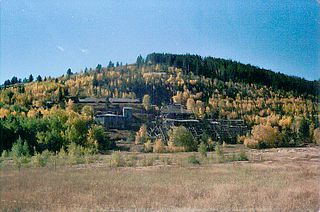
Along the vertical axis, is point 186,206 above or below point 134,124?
below

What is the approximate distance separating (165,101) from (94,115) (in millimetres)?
1505

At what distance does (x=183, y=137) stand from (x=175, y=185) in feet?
4.05

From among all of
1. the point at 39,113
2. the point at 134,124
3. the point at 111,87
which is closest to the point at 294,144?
the point at 134,124

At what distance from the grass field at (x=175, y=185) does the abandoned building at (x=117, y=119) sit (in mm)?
688

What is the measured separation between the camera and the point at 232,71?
27.7 feet

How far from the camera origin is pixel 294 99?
28.3 ft

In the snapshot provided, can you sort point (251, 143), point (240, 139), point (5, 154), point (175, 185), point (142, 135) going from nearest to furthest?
point (175, 185)
point (5, 154)
point (142, 135)
point (251, 143)
point (240, 139)

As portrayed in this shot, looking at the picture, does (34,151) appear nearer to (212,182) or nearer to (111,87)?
(111,87)

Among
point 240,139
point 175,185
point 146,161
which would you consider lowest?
point 175,185

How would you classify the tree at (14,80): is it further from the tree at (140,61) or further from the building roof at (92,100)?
the tree at (140,61)

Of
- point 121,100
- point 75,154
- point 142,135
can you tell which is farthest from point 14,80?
point 142,135

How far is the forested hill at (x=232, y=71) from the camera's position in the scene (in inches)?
311

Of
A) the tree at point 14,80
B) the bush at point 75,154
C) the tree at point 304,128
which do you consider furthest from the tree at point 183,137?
the tree at point 14,80

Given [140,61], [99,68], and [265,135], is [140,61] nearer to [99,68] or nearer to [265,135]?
[99,68]
